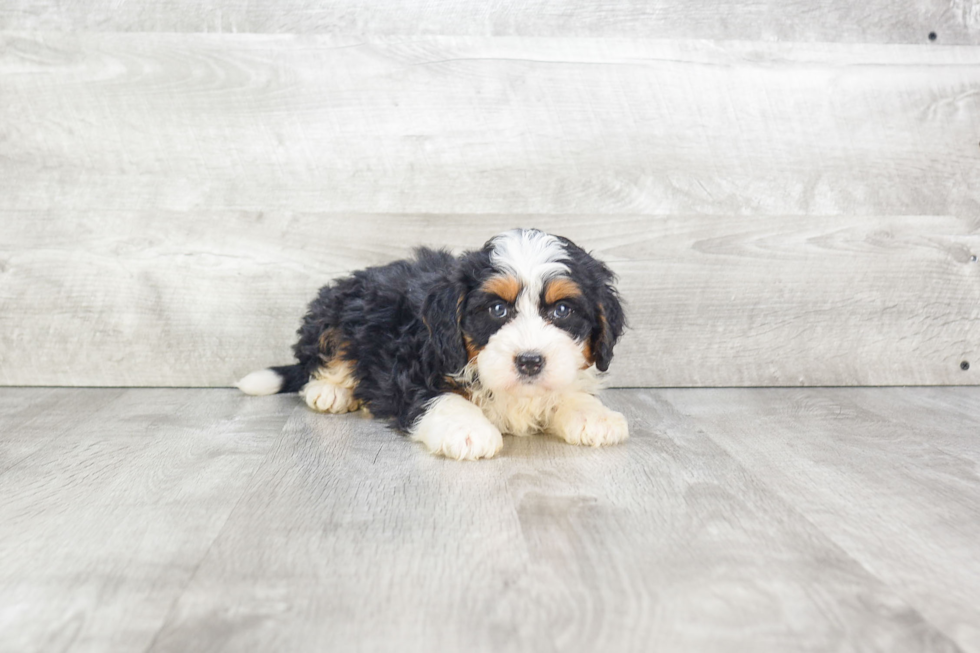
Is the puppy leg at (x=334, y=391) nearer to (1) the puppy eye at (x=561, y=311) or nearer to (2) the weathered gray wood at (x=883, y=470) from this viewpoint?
(1) the puppy eye at (x=561, y=311)

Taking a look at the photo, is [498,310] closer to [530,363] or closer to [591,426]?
[530,363]

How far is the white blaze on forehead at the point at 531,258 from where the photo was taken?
2.25 meters

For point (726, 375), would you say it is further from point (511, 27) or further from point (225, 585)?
point (225, 585)

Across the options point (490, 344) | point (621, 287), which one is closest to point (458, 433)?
point (490, 344)

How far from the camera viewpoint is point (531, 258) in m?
2.26

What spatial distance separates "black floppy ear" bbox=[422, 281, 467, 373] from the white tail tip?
2.98ft

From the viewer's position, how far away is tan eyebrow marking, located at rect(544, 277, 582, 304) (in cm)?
224

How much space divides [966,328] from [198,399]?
3.02 metres

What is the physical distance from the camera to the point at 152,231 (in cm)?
319

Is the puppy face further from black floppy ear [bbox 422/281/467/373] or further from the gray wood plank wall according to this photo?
the gray wood plank wall

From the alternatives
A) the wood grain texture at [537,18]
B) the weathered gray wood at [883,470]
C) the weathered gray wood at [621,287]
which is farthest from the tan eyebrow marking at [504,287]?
the wood grain texture at [537,18]

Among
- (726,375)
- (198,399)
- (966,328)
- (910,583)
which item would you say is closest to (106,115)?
(198,399)

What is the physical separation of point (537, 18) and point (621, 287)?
108cm

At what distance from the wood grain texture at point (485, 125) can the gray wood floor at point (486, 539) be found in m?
1.01
